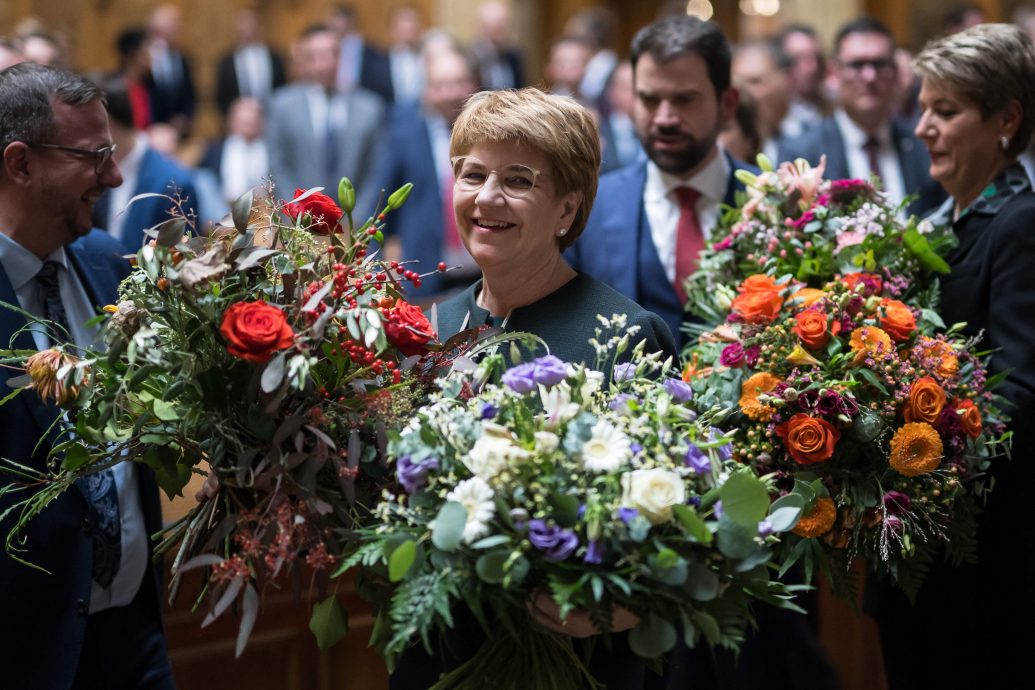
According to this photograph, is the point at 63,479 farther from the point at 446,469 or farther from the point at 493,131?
the point at 493,131

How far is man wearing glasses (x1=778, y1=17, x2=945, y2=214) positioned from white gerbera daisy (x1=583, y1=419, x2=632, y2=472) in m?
3.17

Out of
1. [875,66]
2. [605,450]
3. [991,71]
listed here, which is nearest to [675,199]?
[991,71]

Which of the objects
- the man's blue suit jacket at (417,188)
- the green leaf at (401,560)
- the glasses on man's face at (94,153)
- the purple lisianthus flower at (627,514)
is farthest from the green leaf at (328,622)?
the man's blue suit jacket at (417,188)

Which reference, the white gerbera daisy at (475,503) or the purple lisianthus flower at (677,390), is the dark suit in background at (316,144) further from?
the white gerbera daisy at (475,503)

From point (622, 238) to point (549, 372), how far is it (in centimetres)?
153

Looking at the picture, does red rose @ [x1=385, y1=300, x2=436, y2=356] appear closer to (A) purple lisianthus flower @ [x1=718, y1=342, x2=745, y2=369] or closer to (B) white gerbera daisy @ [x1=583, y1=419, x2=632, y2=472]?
(B) white gerbera daisy @ [x1=583, y1=419, x2=632, y2=472]

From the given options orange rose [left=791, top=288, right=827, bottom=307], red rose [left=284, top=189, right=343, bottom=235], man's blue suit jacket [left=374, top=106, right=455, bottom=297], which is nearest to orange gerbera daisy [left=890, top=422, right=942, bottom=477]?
orange rose [left=791, top=288, right=827, bottom=307]

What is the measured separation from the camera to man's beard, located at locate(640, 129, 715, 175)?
3730 millimetres

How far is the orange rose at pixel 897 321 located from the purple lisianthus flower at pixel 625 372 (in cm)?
85

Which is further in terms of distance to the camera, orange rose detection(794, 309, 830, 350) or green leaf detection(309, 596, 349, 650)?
orange rose detection(794, 309, 830, 350)

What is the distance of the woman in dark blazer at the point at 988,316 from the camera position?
10.2ft

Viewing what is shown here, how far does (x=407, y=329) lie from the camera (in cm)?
245

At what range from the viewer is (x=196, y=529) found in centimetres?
242

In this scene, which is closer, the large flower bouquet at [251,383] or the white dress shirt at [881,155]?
the large flower bouquet at [251,383]
